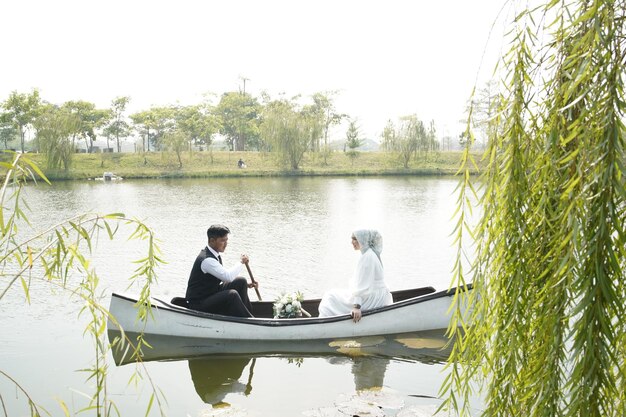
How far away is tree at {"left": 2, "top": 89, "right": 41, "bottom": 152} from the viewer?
5700 cm

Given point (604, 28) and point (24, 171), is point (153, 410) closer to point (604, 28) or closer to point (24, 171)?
point (24, 171)

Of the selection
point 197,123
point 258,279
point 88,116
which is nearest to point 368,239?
point 258,279

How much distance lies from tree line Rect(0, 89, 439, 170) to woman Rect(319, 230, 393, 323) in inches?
1718

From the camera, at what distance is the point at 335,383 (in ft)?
A: 25.3

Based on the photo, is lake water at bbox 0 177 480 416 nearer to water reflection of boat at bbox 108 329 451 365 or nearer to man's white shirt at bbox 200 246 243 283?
water reflection of boat at bbox 108 329 451 365

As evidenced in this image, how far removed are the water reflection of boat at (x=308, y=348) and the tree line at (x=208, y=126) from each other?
4367 centimetres

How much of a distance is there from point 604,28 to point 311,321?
6.65 meters

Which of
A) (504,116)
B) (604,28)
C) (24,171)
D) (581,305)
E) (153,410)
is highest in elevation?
(604,28)

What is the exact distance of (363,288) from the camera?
8.70 m

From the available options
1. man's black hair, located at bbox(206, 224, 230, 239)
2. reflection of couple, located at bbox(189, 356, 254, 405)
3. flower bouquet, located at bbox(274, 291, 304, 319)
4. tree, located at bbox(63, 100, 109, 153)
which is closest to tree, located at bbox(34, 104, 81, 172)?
tree, located at bbox(63, 100, 109, 153)

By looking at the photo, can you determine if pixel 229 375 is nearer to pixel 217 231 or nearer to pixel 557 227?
pixel 217 231

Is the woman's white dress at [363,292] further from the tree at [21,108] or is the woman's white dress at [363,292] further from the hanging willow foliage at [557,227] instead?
the tree at [21,108]

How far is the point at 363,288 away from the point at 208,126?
60.0 meters

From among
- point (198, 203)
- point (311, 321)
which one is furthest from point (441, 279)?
point (198, 203)
